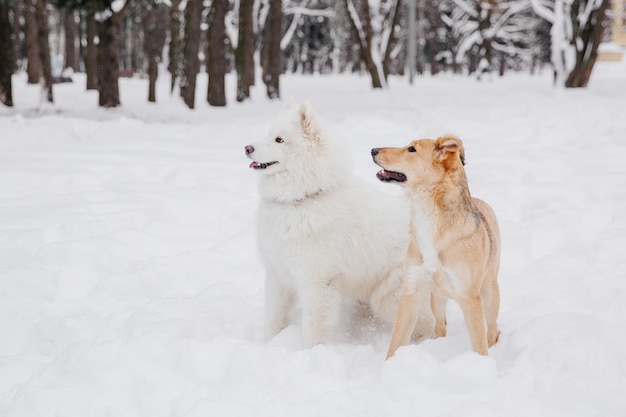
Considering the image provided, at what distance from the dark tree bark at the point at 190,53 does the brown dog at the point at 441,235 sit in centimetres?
1573

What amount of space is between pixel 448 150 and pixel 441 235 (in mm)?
456

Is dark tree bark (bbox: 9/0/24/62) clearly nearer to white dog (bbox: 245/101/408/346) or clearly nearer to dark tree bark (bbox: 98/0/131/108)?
dark tree bark (bbox: 98/0/131/108)

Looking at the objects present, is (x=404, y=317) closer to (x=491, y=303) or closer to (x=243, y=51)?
(x=491, y=303)

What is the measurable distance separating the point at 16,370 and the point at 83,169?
501 centimetres

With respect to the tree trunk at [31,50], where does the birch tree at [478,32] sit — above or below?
above

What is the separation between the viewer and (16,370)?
11.9ft

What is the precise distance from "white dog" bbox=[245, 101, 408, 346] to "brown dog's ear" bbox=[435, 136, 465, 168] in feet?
3.00

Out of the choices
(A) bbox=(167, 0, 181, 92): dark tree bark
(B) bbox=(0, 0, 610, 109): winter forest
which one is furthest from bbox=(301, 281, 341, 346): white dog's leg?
(A) bbox=(167, 0, 181, 92): dark tree bark

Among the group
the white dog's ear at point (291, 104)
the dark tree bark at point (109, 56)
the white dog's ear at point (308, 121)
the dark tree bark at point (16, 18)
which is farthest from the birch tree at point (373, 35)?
the white dog's ear at point (308, 121)

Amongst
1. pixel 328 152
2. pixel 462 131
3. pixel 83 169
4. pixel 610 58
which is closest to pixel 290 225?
pixel 328 152

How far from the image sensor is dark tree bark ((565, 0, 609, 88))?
754 inches

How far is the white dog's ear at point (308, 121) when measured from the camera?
4.02 m

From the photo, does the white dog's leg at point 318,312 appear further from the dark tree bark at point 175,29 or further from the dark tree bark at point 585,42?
the dark tree bark at point 585,42

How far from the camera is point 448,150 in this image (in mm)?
3287
